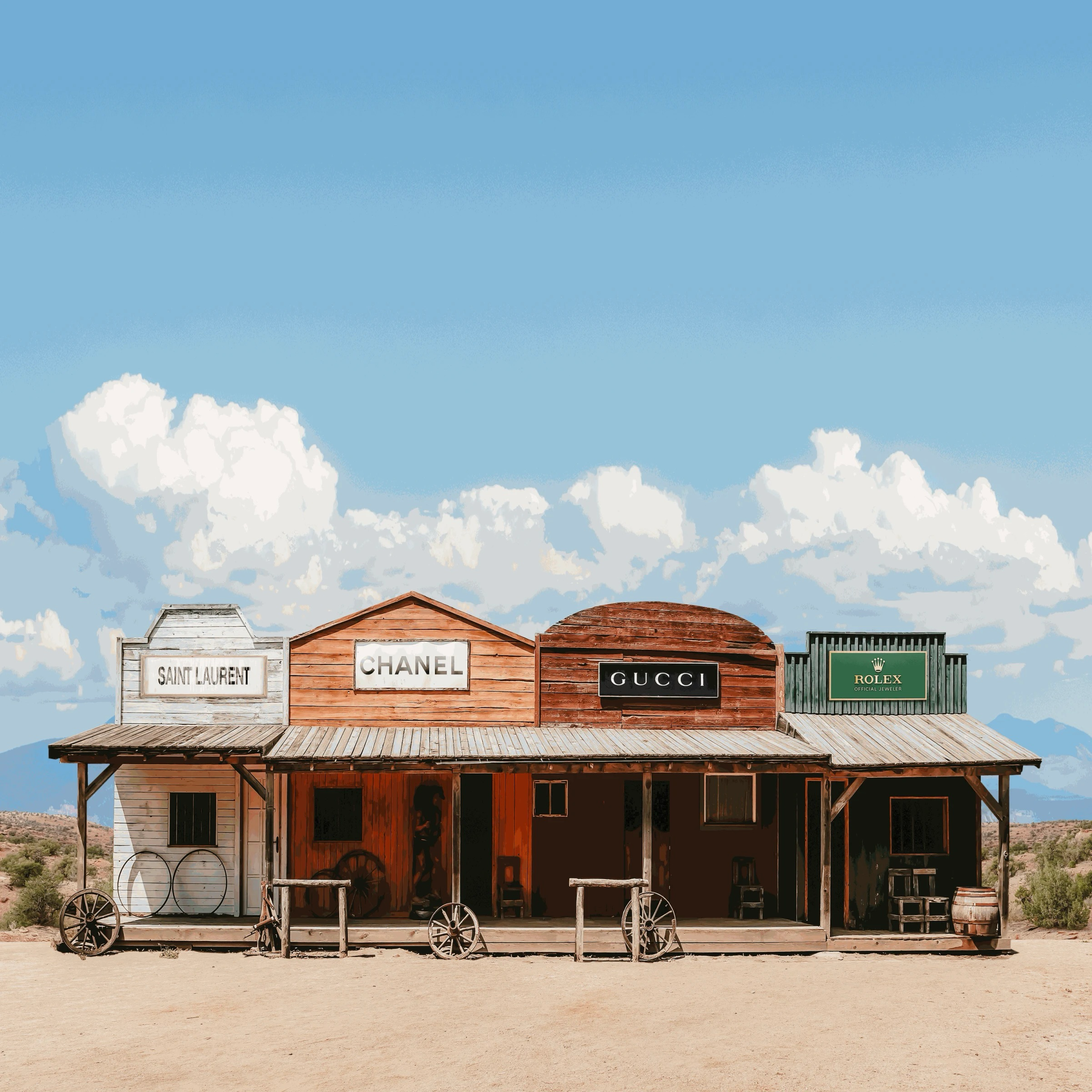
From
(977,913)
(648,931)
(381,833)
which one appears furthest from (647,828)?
(977,913)

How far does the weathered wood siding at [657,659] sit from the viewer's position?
2211 cm

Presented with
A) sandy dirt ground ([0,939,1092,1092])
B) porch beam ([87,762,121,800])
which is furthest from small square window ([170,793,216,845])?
sandy dirt ground ([0,939,1092,1092])

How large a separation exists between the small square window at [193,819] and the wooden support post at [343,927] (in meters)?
3.47

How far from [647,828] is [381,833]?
472 centimetres

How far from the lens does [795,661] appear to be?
2294 cm

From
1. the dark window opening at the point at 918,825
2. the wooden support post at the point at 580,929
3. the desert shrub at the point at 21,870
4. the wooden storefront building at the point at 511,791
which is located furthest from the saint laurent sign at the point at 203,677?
the dark window opening at the point at 918,825

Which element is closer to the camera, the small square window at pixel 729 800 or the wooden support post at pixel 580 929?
the wooden support post at pixel 580 929

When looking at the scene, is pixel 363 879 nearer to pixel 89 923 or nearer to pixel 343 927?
pixel 343 927

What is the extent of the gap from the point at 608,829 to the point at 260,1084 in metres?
9.92

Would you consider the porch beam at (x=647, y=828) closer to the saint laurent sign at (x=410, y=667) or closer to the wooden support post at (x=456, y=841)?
the wooden support post at (x=456, y=841)

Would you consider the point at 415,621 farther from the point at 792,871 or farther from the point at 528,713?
the point at 792,871

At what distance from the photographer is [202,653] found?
21953 mm

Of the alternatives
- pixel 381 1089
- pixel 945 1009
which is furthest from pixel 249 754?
pixel 945 1009

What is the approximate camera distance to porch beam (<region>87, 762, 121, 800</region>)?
1945 cm
